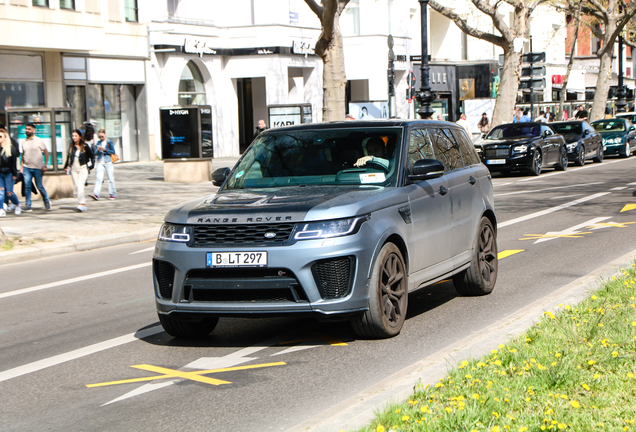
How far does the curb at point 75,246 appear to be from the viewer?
43.0 ft

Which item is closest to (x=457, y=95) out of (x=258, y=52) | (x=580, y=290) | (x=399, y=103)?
(x=399, y=103)

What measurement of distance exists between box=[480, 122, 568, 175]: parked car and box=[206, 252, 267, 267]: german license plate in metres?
21.9

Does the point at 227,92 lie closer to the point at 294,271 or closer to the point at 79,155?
the point at 79,155

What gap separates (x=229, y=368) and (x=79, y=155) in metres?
13.7

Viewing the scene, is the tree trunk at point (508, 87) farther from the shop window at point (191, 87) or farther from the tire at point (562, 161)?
the shop window at point (191, 87)

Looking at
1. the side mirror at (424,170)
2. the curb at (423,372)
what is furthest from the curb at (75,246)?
the curb at (423,372)

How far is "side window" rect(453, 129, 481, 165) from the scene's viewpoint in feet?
29.3

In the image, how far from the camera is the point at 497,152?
2742cm

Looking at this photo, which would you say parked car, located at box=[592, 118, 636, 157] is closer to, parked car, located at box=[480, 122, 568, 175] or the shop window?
parked car, located at box=[480, 122, 568, 175]

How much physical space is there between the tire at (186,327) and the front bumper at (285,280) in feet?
1.48

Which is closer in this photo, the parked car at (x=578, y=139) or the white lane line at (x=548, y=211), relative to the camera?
the white lane line at (x=548, y=211)

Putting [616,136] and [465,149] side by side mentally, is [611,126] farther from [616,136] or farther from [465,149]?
[465,149]

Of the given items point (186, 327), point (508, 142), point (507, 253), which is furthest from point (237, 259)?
point (508, 142)

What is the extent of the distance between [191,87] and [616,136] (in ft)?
61.6
